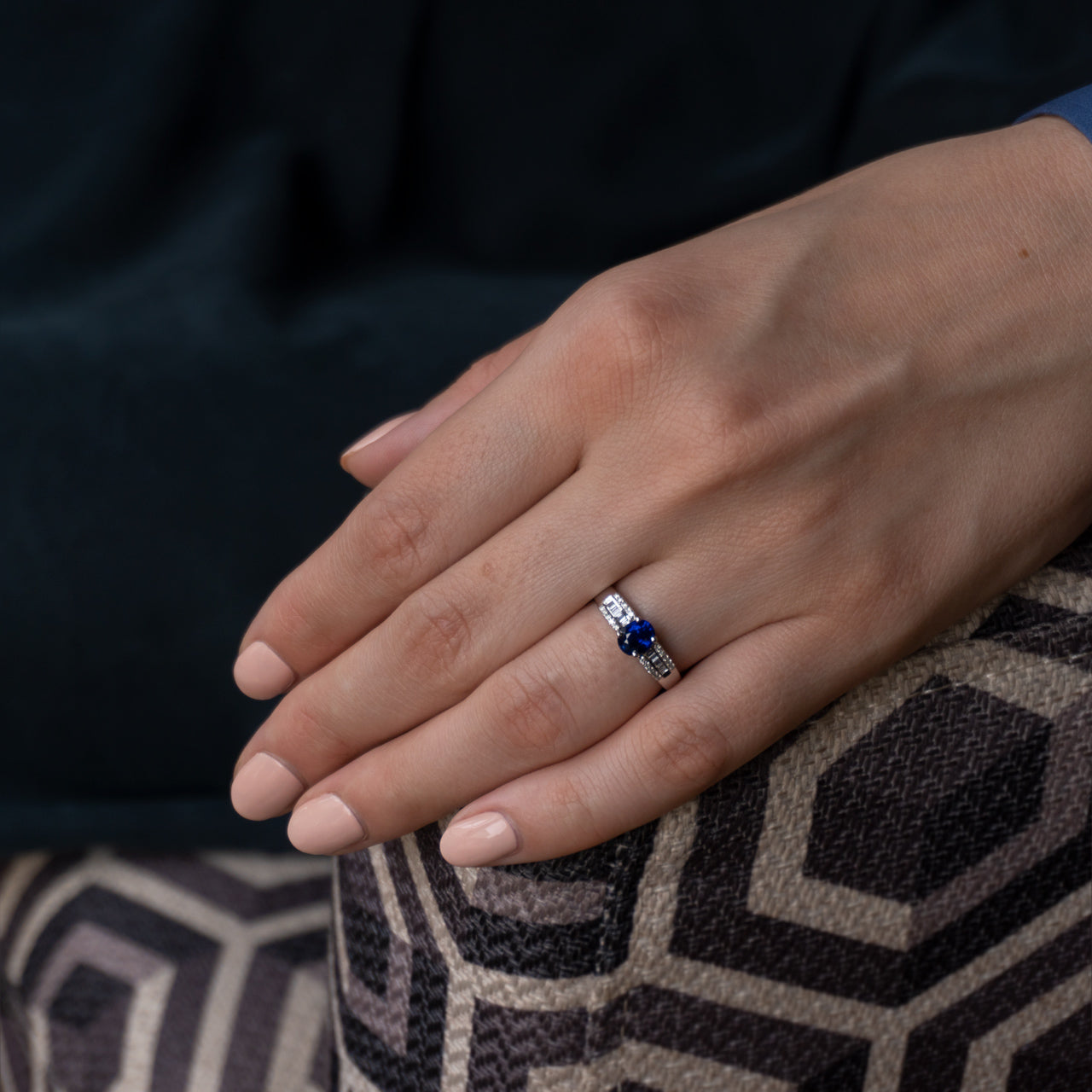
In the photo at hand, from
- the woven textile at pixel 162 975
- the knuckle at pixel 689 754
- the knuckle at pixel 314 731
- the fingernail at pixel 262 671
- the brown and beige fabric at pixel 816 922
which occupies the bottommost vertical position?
the woven textile at pixel 162 975

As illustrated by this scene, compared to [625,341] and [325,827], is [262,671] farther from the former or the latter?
[625,341]

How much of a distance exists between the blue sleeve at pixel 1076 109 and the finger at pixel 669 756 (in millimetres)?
302

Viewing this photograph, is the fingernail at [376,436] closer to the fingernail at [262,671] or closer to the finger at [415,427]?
the finger at [415,427]

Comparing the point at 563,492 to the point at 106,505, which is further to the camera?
the point at 106,505

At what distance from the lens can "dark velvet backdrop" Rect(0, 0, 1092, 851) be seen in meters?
0.75

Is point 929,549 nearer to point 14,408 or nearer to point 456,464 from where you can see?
point 456,464

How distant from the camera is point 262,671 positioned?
56 cm

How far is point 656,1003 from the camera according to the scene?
1.54 ft

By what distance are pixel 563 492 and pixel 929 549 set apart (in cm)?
18

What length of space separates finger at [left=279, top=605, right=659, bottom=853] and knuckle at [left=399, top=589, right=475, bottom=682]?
0.07 ft

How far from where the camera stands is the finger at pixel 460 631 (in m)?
0.48

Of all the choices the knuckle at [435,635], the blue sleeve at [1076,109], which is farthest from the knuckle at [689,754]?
the blue sleeve at [1076,109]

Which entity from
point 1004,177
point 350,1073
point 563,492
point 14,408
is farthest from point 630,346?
point 14,408

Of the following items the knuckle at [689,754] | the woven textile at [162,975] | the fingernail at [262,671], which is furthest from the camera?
the woven textile at [162,975]
